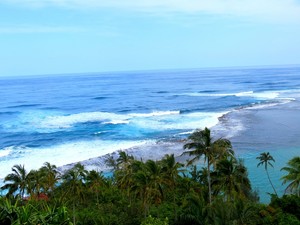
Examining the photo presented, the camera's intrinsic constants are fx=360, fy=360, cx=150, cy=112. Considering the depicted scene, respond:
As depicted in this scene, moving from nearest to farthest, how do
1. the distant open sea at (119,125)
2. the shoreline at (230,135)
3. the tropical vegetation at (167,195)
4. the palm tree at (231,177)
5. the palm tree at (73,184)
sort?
the tropical vegetation at (167,195)
the palm tree at (231,177)
the palm tree at (73,184)
the shoreline at (230,135)
the distant open sea at (119,125)

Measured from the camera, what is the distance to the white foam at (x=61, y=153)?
212 ft

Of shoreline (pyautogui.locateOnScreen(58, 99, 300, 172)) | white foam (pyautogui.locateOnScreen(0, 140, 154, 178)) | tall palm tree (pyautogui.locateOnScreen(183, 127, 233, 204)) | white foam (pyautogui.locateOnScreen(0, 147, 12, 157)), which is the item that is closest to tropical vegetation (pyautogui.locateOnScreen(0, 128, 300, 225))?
tall palm tree (pyautogui.locateOnScreen(183, 127, 233, 204))

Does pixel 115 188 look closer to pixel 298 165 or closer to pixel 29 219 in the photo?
pixel 298 165

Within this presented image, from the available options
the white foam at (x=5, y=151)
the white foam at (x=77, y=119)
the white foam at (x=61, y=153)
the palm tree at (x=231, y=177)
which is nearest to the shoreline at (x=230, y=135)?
the white foam at (x=61, y=153)

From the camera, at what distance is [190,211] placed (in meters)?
30.9

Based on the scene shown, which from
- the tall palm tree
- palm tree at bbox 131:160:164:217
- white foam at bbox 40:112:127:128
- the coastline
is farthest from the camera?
white foam at bbox 40:112:127:128

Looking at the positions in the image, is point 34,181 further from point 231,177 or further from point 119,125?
point 119,125

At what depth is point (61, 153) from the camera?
2795 inches

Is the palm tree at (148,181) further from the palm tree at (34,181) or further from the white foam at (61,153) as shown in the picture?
the white foam at (61,153)

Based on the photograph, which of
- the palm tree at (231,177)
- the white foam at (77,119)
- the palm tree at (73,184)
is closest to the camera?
the palm tree at (231,177)

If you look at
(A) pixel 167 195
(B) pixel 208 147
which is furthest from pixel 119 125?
(B) pixel 208 147

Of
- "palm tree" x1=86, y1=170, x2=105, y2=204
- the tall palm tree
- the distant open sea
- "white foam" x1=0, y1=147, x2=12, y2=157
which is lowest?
"white foam" x1=0, y1=147, x2=12, y2=157

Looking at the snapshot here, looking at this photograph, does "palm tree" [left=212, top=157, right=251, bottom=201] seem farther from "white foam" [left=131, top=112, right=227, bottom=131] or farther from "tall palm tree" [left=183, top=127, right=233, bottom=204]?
"white foam" [left=131, top=112, right=227, bottom=131]

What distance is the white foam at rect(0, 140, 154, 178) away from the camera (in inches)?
2549
